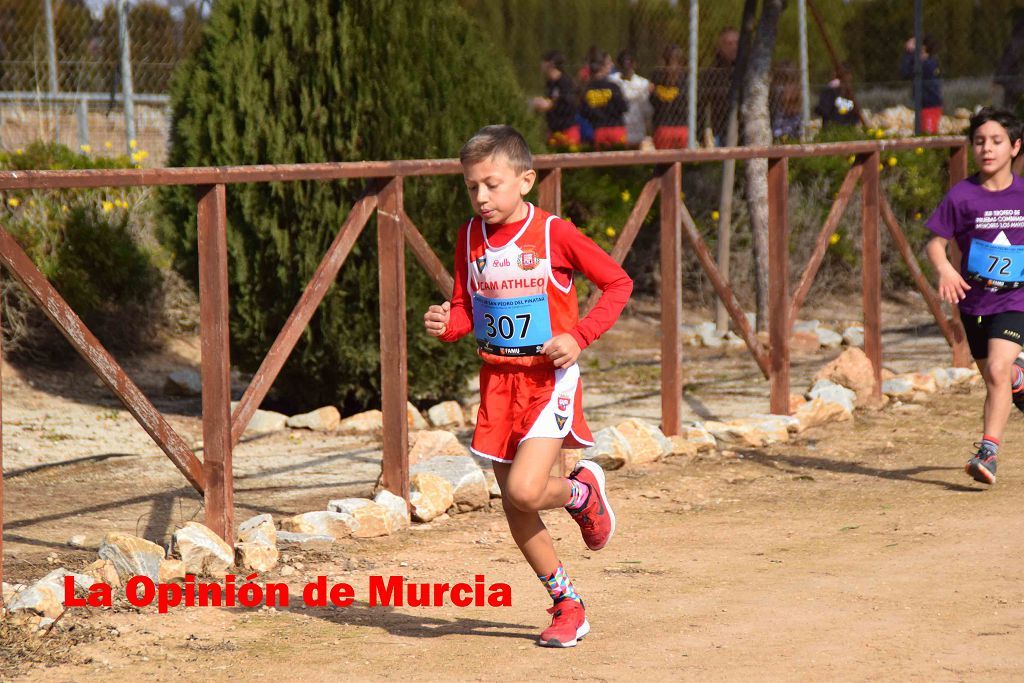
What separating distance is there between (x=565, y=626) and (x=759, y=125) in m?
7.53

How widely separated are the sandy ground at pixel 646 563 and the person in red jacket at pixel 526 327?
15.7 inches

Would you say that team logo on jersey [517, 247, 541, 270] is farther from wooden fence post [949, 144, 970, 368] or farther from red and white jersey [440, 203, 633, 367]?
wooden fence post [949, 144, 970, 368]

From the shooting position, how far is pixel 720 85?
12992 mm

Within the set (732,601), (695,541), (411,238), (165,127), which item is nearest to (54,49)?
(165,127)

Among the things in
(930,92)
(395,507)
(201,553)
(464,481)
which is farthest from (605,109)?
(201,553)

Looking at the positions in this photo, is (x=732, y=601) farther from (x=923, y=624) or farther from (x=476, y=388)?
(x=476, y=388)

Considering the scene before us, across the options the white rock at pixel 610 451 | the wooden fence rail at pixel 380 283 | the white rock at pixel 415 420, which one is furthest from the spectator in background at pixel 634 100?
the white rock at pixel 610 451

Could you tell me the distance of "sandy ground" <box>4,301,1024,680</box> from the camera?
3883mm

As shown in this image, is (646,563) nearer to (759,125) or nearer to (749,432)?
(749,432)

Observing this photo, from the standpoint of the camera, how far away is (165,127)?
11180 millimetres

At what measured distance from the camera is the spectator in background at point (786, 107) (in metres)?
14.8

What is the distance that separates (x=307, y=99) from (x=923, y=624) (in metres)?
4.24

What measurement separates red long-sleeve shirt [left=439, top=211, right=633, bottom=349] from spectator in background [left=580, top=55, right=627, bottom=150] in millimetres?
8960

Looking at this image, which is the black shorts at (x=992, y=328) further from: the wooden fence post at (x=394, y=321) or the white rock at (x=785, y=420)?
the wooden fence post at (x=394, y=321)
